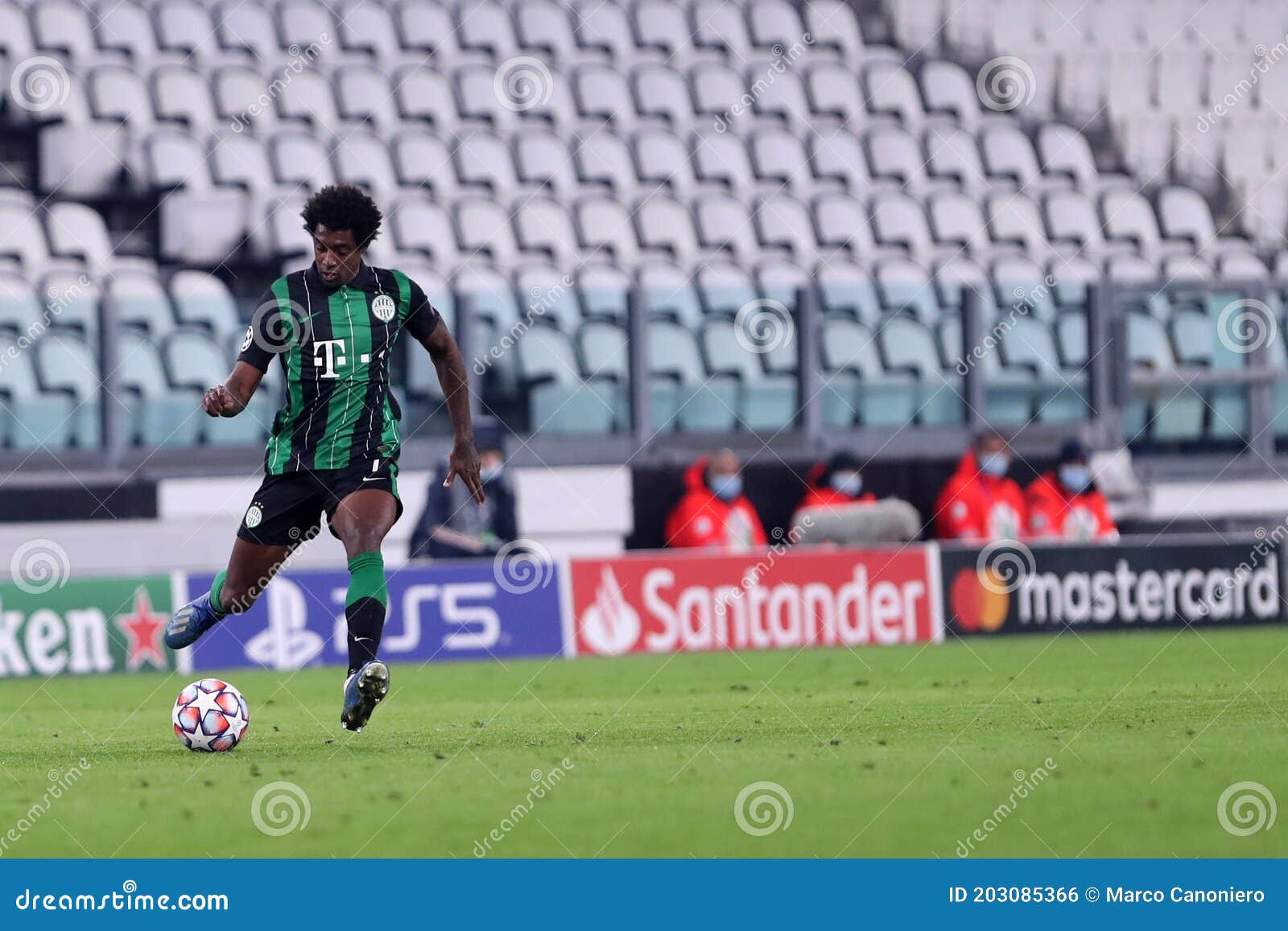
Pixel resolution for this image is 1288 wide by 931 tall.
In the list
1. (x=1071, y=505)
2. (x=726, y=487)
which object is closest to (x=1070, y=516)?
(x=1071, y=505)

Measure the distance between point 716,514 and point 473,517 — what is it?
1.99m

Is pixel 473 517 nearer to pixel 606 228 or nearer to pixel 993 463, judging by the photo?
pixel 993 463

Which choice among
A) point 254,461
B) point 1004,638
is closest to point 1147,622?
point 1004,638

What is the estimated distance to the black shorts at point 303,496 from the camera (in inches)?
293

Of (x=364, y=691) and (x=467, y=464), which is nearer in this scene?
(x=364, y=691)

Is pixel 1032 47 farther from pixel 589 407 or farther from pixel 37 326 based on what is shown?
pixel 37 326

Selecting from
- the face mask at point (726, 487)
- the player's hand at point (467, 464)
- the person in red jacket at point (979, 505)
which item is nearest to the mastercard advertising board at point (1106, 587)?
the person in red jacket at point (979, 505)

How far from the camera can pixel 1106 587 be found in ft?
51.4

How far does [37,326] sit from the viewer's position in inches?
607

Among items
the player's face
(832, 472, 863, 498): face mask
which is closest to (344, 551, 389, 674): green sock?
the player's face

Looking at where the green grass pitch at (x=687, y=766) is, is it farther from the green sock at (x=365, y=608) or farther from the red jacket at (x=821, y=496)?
the red jacket at (x=821, y=496)

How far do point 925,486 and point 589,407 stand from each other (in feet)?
9.93

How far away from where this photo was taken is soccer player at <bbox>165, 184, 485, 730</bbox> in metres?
7.25

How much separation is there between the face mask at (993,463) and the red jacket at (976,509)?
0.12 feet
